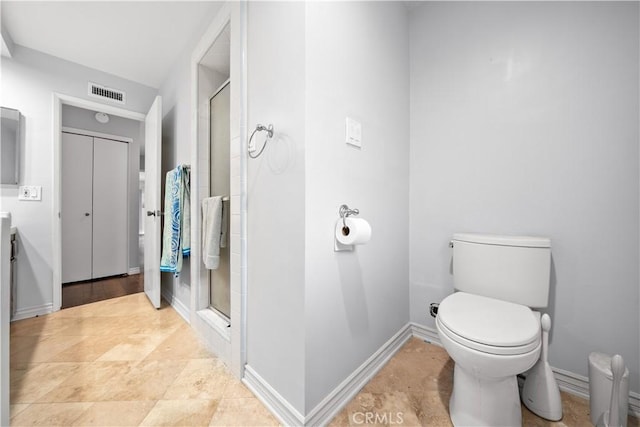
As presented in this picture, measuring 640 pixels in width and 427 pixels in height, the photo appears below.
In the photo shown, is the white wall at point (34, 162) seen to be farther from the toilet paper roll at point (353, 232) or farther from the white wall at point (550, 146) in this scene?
the white wall at point (550, 146)

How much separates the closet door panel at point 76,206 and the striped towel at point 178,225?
196 cm

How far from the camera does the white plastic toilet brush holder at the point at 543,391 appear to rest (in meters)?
1.03

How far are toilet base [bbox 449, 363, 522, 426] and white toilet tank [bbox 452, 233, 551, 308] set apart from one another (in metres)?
0.39

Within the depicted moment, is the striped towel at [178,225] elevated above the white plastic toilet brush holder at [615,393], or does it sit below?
above

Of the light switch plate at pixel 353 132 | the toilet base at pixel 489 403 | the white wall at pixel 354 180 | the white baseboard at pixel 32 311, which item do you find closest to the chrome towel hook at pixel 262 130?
the white wall at pixel 354 180

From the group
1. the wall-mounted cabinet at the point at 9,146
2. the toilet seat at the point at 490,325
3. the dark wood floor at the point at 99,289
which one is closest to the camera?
the toilet seat at the point at 490,325

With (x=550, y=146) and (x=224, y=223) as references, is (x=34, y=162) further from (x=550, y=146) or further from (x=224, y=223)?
(x=550, y=146)

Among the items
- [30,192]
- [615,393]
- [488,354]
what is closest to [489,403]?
[488,354]

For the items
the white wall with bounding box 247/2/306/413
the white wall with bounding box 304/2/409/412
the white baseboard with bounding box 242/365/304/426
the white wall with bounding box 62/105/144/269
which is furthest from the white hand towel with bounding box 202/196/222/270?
the white wall with bounding box 62/105/144/269

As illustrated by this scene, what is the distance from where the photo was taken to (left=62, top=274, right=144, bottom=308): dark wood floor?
7.96ft

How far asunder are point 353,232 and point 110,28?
2418mm

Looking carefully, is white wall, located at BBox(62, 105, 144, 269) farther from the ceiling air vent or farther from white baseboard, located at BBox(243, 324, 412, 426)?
white baseboard, located at BBox(243, 324, 412, 426)

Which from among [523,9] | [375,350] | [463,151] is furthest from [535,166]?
[375,350]

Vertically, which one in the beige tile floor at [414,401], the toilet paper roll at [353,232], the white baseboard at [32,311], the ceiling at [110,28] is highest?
the ceiling at [110,28]
